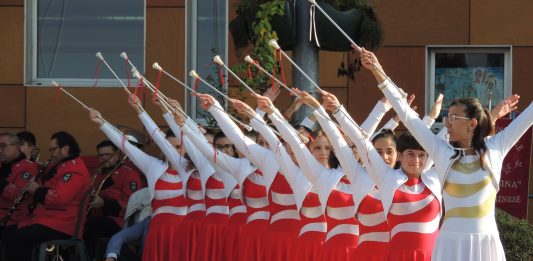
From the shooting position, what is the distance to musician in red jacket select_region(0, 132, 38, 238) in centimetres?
1066

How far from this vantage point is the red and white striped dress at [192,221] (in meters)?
9.27

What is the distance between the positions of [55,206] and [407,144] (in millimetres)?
3837

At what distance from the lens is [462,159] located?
6.26 m

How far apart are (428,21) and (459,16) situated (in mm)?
310

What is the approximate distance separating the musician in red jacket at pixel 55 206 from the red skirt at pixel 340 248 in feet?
10.0

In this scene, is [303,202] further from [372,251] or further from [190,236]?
[190,236]

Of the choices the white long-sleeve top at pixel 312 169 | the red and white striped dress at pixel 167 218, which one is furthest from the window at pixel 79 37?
the white long-sleeve top at pixel 312 169

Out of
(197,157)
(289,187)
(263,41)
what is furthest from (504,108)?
→ (197,157)

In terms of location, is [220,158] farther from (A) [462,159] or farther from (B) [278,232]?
(A) [462,159]

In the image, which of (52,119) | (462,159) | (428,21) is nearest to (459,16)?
(428,21)

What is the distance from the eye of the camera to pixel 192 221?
9.31 metres

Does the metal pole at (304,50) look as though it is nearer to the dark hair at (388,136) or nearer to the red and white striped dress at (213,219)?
the dark hair at (388,136)

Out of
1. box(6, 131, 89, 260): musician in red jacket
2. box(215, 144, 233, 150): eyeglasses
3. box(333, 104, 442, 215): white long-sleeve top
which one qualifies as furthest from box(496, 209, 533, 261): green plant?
box(6, 131, 89, 260): musician in red jacket

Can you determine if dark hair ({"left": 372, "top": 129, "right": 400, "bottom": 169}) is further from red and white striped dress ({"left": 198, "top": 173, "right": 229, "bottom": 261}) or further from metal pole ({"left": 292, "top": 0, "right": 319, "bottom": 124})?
red and white striped dress ({"left": 198, "top": 173, "right": 229, "bottom": 261})
